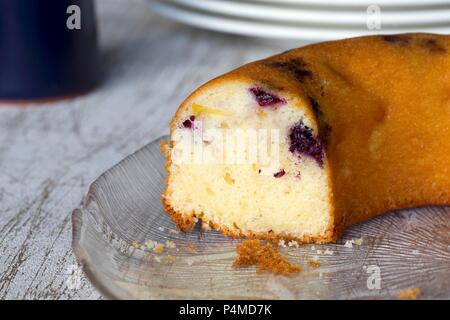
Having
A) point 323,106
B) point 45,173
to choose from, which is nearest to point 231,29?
point 45,173

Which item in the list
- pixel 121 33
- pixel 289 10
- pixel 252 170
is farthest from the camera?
pixel 121 33

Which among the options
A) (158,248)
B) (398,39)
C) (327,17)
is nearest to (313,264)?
(158,248)

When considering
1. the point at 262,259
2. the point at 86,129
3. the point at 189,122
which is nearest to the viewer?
the point at 262,259

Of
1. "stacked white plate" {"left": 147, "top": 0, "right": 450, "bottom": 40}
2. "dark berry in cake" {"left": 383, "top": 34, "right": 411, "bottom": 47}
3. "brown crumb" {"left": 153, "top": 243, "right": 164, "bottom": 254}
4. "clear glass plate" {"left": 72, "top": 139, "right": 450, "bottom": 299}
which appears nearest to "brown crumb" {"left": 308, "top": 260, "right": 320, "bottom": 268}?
"clear glass plate" {"left": 72, "top": 139, "right": 450, "bottom": 299}

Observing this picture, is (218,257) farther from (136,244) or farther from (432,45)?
(432,45)

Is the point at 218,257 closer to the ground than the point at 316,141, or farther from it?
closer to the ground

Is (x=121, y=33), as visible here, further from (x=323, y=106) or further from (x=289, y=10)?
(x=323, y=106)

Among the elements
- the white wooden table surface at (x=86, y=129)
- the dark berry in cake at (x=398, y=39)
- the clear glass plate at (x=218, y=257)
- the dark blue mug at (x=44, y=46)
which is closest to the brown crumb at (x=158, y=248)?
the clear glass plate at (x=218, y=257)
